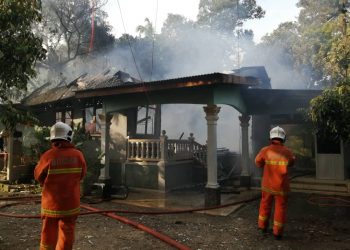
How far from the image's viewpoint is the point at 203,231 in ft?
23.7

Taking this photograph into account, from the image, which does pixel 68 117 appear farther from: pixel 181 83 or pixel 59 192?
pixel 59 192

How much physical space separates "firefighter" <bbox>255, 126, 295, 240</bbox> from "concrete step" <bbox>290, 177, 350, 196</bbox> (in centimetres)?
607

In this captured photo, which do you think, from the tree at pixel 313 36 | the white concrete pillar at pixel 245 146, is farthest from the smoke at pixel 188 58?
the white concrete pillar at pixel 245 146

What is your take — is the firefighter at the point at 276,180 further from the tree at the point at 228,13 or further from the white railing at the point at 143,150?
the tree at the point at 228,13

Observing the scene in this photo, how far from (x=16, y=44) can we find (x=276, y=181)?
17.2 ft

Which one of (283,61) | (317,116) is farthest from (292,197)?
(283,61)

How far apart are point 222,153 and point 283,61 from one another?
2302 cm

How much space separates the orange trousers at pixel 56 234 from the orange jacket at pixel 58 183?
0.10 metres

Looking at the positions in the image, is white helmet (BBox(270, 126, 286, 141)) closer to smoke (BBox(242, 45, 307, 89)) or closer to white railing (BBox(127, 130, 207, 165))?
white railing (BBox(127, 130, 207, 165))

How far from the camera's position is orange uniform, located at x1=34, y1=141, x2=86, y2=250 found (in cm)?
455

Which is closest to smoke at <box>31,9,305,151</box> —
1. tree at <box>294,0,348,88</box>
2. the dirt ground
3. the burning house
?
tree at <box>294,0,348,88</box>

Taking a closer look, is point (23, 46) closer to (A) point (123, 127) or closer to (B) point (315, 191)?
(A) point (123, 127)

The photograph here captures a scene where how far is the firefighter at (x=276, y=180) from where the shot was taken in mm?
6289

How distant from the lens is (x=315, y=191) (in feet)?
38.9
